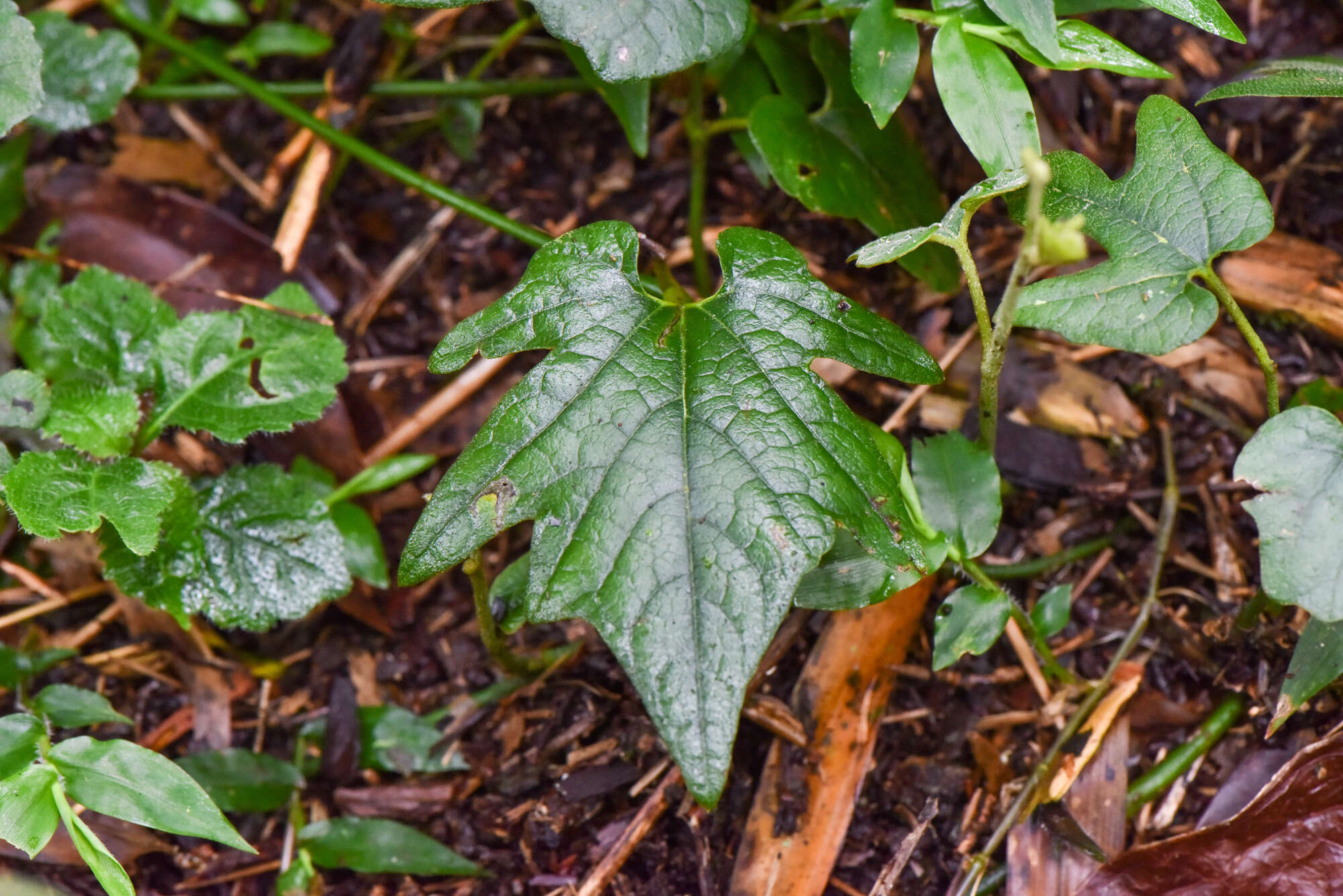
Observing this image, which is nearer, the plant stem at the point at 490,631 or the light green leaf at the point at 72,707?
the plant stem at the point at 490,631

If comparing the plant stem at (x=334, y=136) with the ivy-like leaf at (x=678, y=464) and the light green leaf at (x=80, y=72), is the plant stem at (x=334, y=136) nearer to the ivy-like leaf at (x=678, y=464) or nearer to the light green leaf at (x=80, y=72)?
the light green leaf at (x=80, y=72)

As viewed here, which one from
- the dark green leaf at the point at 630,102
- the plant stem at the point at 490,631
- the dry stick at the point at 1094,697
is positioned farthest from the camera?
the dark green leaf at the point at 630,102

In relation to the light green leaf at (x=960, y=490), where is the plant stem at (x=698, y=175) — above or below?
above

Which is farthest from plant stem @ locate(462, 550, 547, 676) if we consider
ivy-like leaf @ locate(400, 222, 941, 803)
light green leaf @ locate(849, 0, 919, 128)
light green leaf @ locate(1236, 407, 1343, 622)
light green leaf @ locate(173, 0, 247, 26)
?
light green leaf @ locate(173, 0, 247, 26)

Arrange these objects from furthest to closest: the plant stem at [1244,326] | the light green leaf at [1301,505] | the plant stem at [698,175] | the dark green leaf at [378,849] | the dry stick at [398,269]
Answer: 1. the dry stick at [398,269]
2. the plant stem at [698,175]
3. the dark green leaf at [378,849]
4. the plant stem at [1244,326]
5. the light green leaf at [1301,505]

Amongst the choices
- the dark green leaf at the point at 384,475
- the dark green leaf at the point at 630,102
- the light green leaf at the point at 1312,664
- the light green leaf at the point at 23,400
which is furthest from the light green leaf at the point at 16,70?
the light green leaf at the point at 1312,664

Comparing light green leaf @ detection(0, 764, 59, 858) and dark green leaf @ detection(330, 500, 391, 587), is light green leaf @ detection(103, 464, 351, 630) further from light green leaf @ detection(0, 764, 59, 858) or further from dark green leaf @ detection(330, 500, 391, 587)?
light green leaf @ detection(0, 764, 59, 858)

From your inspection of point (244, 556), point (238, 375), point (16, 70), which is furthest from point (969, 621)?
point (16, 70)

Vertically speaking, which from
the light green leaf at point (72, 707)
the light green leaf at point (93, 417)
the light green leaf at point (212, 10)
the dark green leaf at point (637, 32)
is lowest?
the light green leaf at point (72, 707)
